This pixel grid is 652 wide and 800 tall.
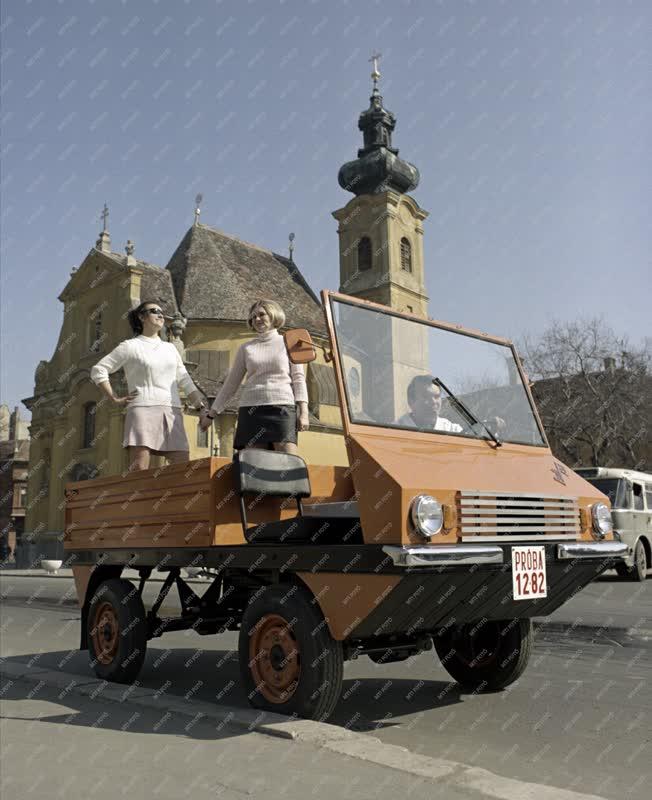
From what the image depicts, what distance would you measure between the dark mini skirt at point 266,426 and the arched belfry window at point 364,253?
143 feet

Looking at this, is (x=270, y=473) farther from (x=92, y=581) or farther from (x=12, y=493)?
(x=12, y=493)

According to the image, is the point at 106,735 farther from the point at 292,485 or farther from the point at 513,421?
the point at 513,421

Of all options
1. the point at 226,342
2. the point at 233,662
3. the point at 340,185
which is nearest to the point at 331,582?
the point at 233,662

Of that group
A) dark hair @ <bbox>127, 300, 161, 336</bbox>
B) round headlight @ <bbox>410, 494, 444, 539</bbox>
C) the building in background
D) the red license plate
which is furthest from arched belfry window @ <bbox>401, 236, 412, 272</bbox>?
round headlight @ <bbox>410, 494, 444, 539</bbox>

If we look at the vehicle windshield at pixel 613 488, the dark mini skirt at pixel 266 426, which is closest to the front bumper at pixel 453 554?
the dark mini skirt at pixel 266 426

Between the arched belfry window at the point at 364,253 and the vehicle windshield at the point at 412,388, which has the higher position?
the arched belfry window at the point at 364,253

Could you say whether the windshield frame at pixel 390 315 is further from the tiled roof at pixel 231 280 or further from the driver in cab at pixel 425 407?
the tiled roof at pixel 231 280

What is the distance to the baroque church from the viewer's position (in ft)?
121

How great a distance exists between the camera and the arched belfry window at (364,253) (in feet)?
160

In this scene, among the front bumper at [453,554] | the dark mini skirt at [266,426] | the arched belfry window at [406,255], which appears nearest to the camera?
the front bumper at [453,554]

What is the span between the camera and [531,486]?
4.87m

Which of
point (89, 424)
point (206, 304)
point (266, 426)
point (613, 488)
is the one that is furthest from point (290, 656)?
point (206, 304)

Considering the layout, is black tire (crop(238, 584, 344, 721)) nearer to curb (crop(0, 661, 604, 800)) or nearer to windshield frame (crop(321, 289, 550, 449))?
curb (crop(0, 661, 604, 800))

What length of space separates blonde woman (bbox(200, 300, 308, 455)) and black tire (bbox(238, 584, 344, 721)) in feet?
4.46
